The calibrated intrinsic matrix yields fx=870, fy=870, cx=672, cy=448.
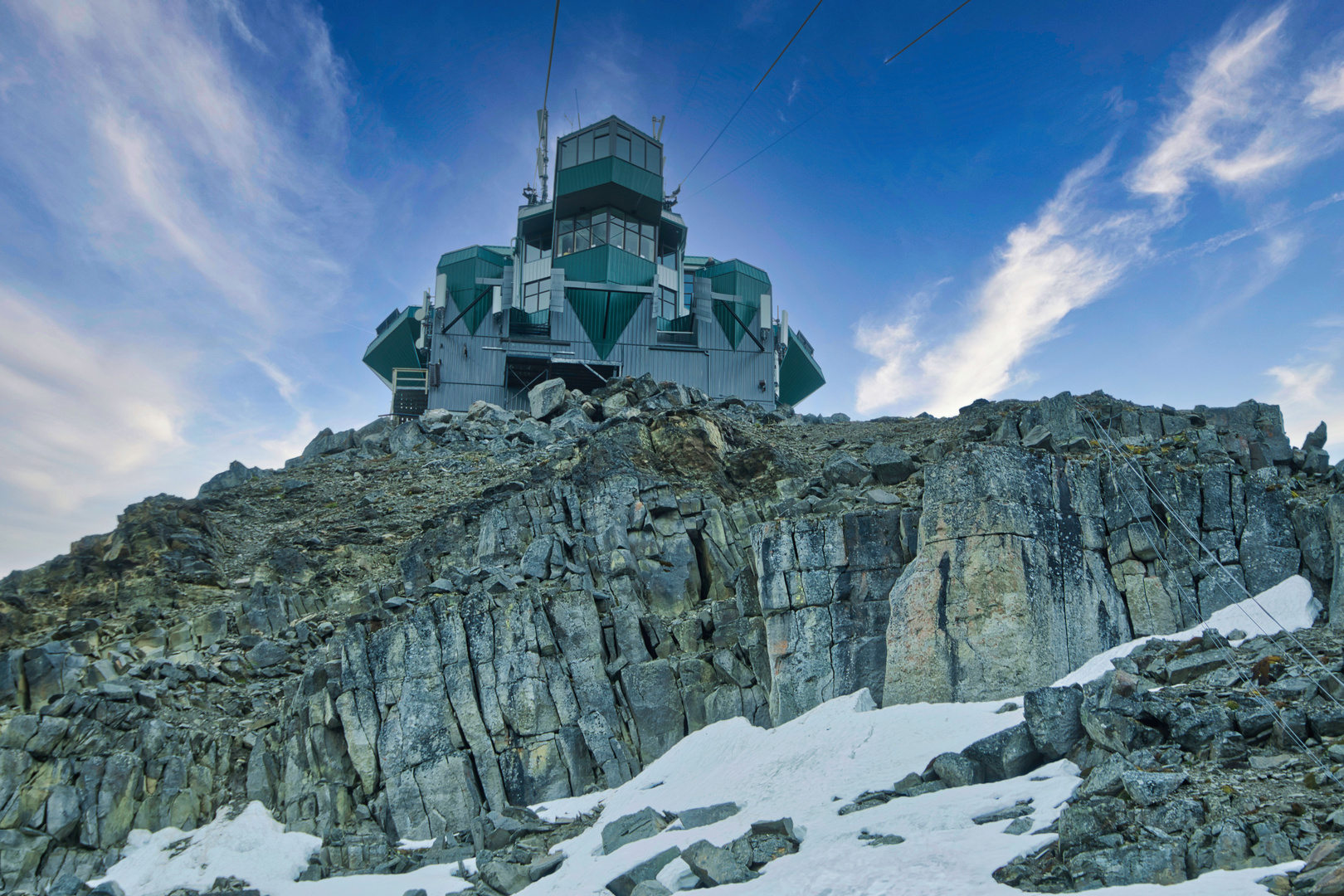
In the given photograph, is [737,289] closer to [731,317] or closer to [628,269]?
[731,317]

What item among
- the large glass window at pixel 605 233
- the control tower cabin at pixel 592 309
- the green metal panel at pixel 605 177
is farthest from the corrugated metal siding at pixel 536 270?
the green metal panel at pixel 605 177

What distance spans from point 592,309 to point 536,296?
3000mm

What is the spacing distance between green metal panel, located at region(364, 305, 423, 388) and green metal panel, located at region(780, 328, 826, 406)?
21.3 metres

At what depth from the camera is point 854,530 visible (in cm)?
1897

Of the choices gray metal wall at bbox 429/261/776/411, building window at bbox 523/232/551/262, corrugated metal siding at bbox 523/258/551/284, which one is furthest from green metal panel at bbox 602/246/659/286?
building window at bbox 523/232/551/262

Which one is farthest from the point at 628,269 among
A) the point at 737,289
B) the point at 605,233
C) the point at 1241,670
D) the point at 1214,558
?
the point at 1241,670

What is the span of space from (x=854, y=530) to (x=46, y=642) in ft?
64.9

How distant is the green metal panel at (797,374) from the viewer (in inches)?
2024

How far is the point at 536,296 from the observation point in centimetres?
4594

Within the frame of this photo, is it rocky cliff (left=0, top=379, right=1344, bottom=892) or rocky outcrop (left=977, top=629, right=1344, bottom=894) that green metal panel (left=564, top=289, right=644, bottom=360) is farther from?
rocky outcrop (left=977, top=629, right=1344, bottom=894)

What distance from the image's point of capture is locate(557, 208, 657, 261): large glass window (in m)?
48.3

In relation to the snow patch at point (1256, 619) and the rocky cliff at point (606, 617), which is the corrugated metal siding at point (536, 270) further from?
the snow patch at point (1256, 619)

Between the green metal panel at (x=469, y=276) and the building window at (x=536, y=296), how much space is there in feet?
6.07

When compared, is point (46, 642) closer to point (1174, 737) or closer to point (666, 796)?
point (666, 796)
